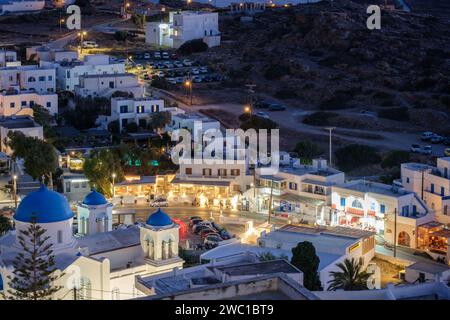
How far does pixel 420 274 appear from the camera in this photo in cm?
2266

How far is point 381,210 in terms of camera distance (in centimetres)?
2673

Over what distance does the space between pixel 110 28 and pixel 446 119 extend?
29725 millimetres

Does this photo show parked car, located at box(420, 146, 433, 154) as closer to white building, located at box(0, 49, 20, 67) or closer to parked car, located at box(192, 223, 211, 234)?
parked car, located at box(192, 223, 211, 234)

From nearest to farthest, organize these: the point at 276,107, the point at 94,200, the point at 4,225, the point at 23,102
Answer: the point at 94,200 → the point at 4,225 → the point at 23,102 → the point at 276,107

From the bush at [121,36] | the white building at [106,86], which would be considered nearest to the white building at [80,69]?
the white building at [106,86]

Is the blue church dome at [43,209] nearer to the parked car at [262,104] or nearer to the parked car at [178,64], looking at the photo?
the parked car at [262,104]

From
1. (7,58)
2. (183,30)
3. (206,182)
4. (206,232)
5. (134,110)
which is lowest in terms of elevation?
(206,232)

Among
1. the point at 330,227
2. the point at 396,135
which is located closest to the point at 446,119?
the point at 396,135

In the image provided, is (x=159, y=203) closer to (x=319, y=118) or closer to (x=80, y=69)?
(x=319, y=118)

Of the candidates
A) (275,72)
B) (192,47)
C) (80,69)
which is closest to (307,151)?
(80,69)

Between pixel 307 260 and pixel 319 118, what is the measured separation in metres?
23.1

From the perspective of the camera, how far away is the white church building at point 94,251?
17875 mm

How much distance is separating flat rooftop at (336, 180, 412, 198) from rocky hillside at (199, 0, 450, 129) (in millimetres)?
18970

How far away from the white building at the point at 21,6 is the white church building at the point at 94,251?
57.9 meters
